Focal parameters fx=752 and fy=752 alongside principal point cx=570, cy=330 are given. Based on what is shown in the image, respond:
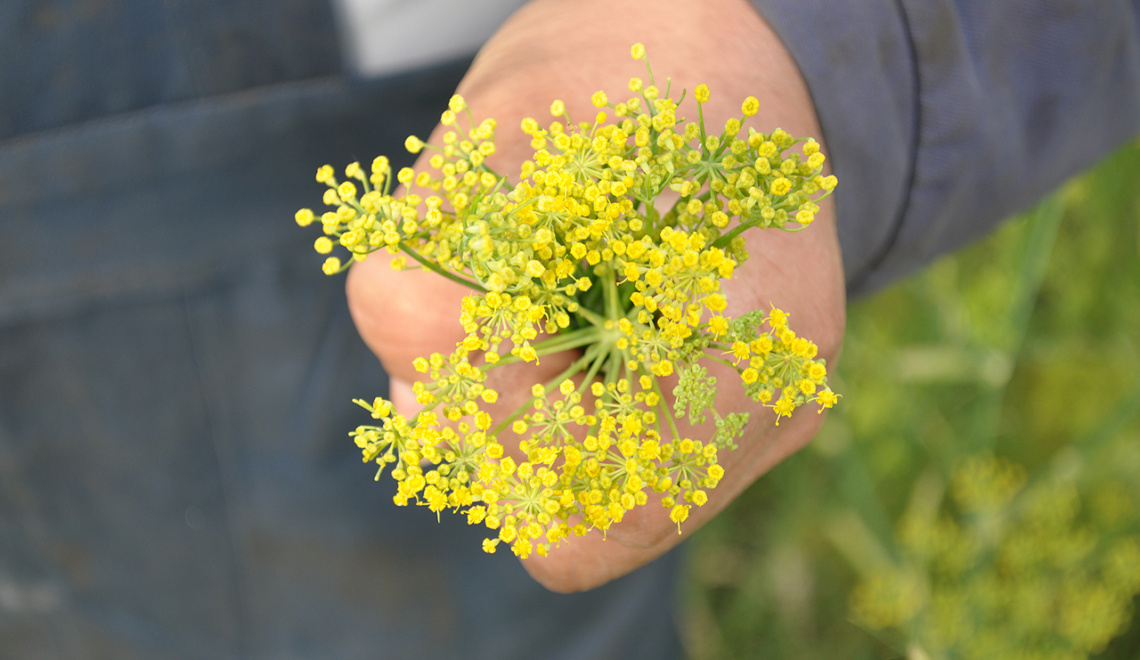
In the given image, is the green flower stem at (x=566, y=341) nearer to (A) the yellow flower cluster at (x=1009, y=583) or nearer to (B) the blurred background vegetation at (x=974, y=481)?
(B) the blurred background vegetation at (x=974, y=481)

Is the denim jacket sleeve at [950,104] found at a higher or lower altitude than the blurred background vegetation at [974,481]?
higher

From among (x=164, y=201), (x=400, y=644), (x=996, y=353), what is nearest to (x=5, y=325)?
(x=164, y=201)

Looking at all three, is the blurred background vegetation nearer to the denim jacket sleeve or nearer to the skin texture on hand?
the denim jacket sleeve

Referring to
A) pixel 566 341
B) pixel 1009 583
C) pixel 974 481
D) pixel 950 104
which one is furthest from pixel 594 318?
pixel 1009 583

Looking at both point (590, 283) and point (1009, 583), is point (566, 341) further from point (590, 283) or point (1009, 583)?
point (1009, 583)

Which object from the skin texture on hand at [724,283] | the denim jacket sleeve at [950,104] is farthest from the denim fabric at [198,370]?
the denim jacket sleeve at [950,104]

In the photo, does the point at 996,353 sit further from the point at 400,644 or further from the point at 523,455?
the point at 400,644

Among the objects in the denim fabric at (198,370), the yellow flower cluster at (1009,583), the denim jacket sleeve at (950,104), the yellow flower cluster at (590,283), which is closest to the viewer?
the yellow flower cluster at (590,283)
